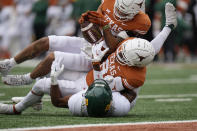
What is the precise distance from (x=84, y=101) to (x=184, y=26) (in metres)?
13.0

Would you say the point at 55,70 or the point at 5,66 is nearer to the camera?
the point at 55,70

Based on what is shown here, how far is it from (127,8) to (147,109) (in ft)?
4.76

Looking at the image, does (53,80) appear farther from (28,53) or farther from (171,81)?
(171,81)

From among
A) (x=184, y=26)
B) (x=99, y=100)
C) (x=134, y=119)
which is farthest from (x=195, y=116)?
(x=184, y=26)

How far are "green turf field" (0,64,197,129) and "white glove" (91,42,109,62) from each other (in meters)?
0.65

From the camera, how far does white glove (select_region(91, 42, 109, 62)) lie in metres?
5.62

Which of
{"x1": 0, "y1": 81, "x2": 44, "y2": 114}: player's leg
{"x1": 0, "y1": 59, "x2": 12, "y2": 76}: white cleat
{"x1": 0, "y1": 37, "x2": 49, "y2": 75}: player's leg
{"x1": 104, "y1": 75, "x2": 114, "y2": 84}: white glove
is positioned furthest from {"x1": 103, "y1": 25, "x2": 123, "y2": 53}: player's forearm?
{"x1": 0, "y1": 59, "x2": 12, "y2": 76}: white cleat

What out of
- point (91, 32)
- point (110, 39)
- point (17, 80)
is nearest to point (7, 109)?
point (17, 80)

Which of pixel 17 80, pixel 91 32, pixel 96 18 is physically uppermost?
pixel 96 18

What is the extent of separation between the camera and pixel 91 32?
19.6 feet

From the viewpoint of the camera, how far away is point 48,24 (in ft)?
62.9

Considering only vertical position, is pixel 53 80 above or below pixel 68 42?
below

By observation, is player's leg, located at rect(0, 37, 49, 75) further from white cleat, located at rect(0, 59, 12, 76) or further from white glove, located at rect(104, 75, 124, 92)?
white glove, located at rect(104, 75, 124, 92)

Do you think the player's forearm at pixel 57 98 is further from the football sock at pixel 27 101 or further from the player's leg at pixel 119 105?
the player's leg at pixel 119 105
